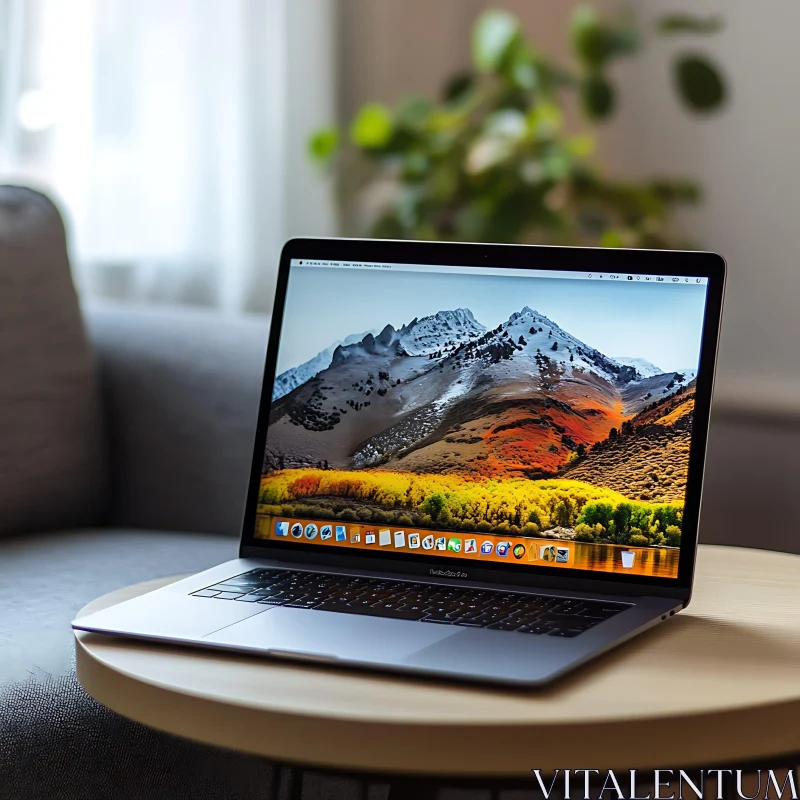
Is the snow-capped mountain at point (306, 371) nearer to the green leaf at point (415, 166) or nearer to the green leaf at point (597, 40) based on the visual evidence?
the green leaf at point (415, 166)

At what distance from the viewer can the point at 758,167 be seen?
2201 millimetres

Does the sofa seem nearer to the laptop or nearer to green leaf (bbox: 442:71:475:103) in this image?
the laptop

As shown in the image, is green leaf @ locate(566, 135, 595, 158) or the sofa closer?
the sofa

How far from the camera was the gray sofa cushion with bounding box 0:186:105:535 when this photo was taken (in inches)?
50.0

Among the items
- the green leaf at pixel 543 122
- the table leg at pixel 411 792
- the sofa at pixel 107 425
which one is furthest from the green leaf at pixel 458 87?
the table leg at pixel 411 792

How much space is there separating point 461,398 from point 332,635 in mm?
234

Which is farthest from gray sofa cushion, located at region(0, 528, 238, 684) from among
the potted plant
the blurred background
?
the potted plant

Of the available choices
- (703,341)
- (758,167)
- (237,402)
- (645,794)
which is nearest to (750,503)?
(758,167)

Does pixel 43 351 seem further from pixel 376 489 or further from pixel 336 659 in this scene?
pixel 336 659

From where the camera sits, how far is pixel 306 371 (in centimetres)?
84

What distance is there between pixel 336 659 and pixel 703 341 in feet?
1.13

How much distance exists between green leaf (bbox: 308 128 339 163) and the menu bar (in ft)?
3.63

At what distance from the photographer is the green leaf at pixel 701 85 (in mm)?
1898

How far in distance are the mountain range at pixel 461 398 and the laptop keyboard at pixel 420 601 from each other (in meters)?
0.09
